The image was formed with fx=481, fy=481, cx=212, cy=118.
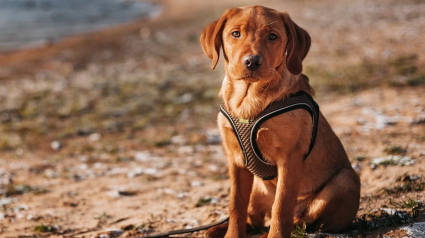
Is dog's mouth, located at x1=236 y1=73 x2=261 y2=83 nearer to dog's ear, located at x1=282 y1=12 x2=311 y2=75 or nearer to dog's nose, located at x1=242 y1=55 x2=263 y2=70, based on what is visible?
dog's nose, located at x1=242 y1=55 x2=263 y2=70

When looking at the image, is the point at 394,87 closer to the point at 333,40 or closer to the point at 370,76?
the point at 370,76

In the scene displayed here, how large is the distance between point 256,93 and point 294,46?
0.53 meters

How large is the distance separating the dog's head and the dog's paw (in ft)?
5.32

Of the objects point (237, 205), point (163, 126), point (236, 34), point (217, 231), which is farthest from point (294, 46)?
point (163, 126)

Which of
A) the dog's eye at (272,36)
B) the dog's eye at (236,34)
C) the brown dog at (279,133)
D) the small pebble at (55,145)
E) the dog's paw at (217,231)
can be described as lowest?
the small pebble at (55,145)

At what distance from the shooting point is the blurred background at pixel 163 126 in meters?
6.00

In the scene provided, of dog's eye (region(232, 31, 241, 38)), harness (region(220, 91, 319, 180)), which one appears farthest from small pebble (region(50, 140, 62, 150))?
dog's eye (region(232, 31, 241, 38))

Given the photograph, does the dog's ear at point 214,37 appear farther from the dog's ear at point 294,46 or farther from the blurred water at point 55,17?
the blurred water at point 55,17

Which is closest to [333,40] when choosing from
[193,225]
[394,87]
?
[394,87]

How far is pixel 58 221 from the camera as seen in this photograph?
19.8 feet

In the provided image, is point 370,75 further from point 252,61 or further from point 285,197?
point 252,61

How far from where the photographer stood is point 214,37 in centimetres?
431

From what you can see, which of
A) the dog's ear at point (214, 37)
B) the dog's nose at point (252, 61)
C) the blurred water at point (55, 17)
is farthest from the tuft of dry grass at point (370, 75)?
the blurred water at point (55, 17)

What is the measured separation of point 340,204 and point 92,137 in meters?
7.10
